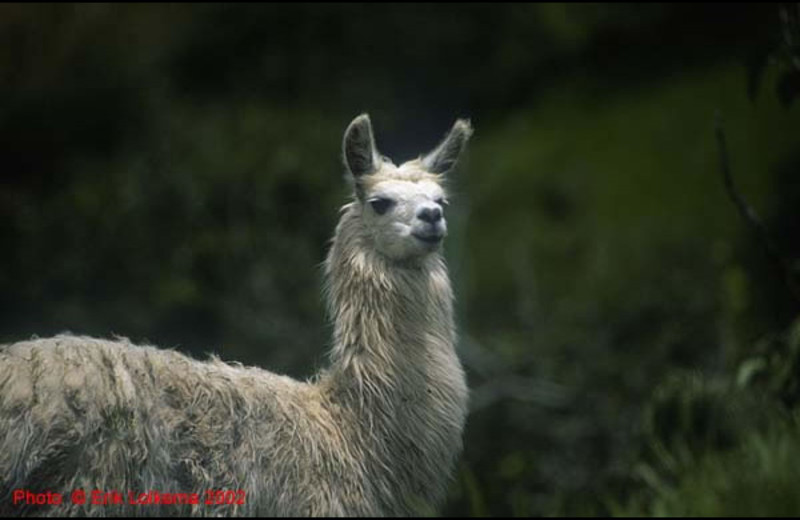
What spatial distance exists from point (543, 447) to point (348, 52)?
5017 mm

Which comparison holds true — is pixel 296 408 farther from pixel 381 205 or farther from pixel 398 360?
pixel 381 205

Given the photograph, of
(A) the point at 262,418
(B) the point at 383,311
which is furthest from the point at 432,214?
(A) the point at 262,418

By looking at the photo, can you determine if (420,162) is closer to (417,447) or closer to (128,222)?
(417,447)

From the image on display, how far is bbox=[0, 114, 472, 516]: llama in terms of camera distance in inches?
184

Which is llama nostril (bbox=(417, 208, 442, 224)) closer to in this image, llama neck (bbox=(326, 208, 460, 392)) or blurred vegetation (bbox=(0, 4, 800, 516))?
llama neck (bbox=(326, 208, 460, 392))

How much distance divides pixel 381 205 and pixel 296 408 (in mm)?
1055

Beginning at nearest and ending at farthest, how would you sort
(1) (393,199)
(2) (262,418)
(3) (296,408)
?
1. (2) (262,418)
2. (3) (296,408)
3. (1) (393,199)

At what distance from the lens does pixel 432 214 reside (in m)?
5.68

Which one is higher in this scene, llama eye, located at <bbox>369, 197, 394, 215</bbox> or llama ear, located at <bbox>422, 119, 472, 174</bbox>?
llama ear, located at <bbox>422, 119, 472, 174</bbox>

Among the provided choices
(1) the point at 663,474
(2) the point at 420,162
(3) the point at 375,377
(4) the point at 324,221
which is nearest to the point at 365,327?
(3) the point at 375,377

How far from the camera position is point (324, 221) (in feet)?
41.0

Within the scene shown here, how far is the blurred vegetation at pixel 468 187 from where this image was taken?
11375mm

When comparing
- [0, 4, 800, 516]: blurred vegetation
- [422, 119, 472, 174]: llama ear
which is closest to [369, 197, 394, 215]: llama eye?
[422, 119, 472, 174]: llama ear

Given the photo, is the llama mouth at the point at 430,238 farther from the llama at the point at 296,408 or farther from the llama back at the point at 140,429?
the llama back at the point at 140,429
